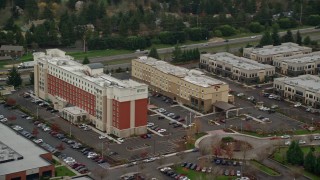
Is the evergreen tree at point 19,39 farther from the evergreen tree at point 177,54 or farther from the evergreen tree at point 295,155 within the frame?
the evergreen tree at point 295,155

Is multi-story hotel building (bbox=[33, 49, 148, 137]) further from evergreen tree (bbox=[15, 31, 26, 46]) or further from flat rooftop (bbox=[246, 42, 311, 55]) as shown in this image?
flat rooftop (bbox=[246, 42, 311, 55])

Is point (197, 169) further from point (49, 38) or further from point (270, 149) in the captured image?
point (49, 38)

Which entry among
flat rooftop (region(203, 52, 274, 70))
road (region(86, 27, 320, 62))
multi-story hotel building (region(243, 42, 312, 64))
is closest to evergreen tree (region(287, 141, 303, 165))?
flat rooftop (region(203, 52, 274, 70))

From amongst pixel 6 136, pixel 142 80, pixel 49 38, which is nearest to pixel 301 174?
pixel 6 136

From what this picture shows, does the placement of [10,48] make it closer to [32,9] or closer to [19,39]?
[19,39]

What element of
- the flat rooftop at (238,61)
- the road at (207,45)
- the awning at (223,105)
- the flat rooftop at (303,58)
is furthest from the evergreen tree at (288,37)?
the awning at (223,105)

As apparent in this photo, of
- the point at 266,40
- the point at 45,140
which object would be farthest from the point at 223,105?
the point at 266,40
